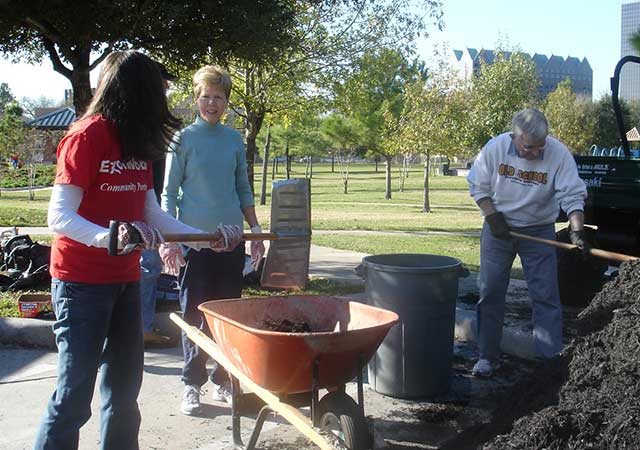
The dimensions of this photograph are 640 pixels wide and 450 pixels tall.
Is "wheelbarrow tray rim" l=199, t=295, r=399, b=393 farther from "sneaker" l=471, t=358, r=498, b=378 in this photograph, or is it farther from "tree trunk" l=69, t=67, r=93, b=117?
"tree trunk" l=69, t=67, r=93, b=117

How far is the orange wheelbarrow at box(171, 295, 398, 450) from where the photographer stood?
3.16 metres

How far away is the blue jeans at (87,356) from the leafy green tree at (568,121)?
43.3 metres

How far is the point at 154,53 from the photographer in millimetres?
8148

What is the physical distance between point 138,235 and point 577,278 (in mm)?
6155

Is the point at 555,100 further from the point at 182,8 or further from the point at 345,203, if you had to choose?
the point at 182,8

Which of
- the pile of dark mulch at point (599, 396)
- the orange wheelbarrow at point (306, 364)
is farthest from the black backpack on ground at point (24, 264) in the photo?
the pile of dark mulch at point (599, 396)

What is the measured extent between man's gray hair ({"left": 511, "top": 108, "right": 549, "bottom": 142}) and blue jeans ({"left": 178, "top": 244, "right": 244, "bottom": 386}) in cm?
207

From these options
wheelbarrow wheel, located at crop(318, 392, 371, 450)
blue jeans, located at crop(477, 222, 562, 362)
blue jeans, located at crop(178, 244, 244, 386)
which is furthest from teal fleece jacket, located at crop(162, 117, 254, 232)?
blue jeans, located at crop(477, 222, 562, 362)

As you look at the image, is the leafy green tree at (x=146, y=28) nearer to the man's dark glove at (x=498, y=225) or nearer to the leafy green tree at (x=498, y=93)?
the man's dark glove at (x=498, y=225)

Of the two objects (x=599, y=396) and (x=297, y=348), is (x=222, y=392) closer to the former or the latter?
(x=297, y=348)

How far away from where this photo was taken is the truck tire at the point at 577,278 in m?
7.75


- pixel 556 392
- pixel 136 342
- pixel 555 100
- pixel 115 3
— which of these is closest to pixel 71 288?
pixel 136 342

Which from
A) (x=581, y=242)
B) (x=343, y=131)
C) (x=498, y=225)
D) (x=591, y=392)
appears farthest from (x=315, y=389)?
(x=343, y=131)

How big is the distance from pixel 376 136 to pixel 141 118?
36.2 metres
